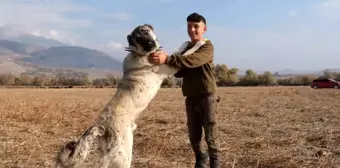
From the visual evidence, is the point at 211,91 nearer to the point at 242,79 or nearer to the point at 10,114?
the point at 10,114

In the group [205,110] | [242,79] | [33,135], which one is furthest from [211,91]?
[242,79]

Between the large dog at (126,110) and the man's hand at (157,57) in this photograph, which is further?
the man's hand at (157,57)

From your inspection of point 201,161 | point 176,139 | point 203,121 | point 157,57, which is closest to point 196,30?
point 157,57

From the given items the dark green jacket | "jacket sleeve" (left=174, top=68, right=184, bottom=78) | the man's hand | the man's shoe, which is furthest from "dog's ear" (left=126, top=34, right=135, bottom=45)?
the man's shoe

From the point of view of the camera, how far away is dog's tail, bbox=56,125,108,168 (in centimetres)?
447

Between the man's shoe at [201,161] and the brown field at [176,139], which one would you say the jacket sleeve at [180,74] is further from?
the brown field at [176,139]

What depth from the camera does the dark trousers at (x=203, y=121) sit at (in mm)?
5605

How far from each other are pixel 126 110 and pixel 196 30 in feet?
5.44

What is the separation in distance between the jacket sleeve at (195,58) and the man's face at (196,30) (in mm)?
183

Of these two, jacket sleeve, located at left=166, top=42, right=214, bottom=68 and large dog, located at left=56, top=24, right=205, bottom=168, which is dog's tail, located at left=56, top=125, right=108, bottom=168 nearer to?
large dog, located at left=56, top=24, right=205, bottom=168

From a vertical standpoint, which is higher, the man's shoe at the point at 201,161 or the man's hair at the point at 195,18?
the man's hair at the point at 195,18

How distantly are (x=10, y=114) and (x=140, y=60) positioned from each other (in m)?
9.15

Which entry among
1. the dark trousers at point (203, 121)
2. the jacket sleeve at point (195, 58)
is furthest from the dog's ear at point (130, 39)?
the dark trousers at point (203, 121)

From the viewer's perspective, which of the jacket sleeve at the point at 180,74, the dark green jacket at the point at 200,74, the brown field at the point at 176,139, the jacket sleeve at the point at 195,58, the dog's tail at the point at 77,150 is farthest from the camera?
the brown field at the point at 176,139
